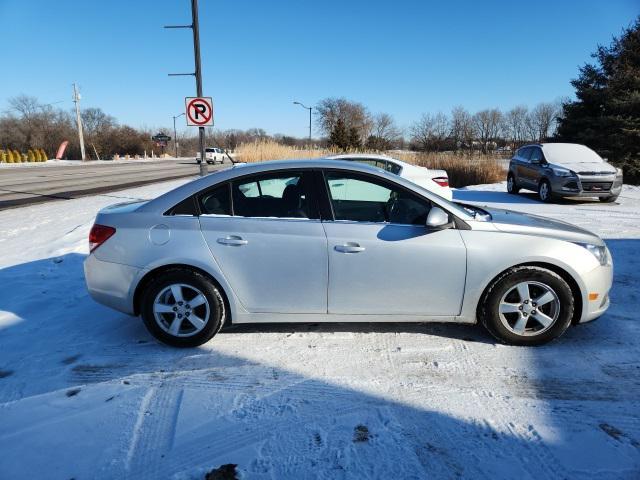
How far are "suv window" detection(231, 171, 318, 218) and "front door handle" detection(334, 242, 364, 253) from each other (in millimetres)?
→ 343

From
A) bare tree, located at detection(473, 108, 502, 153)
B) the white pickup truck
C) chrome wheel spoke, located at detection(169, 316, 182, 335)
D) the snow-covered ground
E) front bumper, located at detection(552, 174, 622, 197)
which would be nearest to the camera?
the snow-covered ground

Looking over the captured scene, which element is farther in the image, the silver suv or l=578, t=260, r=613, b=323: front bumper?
the silver suv

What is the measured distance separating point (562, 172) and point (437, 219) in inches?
406

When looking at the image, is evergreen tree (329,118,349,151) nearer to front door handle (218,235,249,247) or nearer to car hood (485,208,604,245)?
car hood (485,208,604,245)

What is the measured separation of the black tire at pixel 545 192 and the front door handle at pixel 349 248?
424 inches

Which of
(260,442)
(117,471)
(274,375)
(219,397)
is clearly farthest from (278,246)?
(117,471)

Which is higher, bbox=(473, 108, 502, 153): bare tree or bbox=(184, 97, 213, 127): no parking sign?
bbox=(473, 108, 502, 153): bare tree

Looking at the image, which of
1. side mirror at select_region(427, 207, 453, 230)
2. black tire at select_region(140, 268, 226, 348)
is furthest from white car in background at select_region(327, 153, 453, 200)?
black tire at select_region(140, 268, 226, 348)

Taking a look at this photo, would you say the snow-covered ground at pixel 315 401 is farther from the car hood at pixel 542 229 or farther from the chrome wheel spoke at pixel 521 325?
the car hood at pixel 542 229

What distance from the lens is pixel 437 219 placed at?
3346 mm

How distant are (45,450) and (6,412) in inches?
22.9

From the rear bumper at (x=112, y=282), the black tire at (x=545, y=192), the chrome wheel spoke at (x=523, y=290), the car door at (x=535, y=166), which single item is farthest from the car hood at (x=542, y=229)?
the car door at (x=535, y=166)

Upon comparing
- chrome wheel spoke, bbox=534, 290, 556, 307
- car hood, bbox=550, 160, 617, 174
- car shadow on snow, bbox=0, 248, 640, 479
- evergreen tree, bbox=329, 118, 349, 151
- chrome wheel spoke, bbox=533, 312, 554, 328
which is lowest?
car shadow on snow, bbox=0, 248, 640, 479

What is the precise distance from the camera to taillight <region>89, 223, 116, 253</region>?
3594 mm
